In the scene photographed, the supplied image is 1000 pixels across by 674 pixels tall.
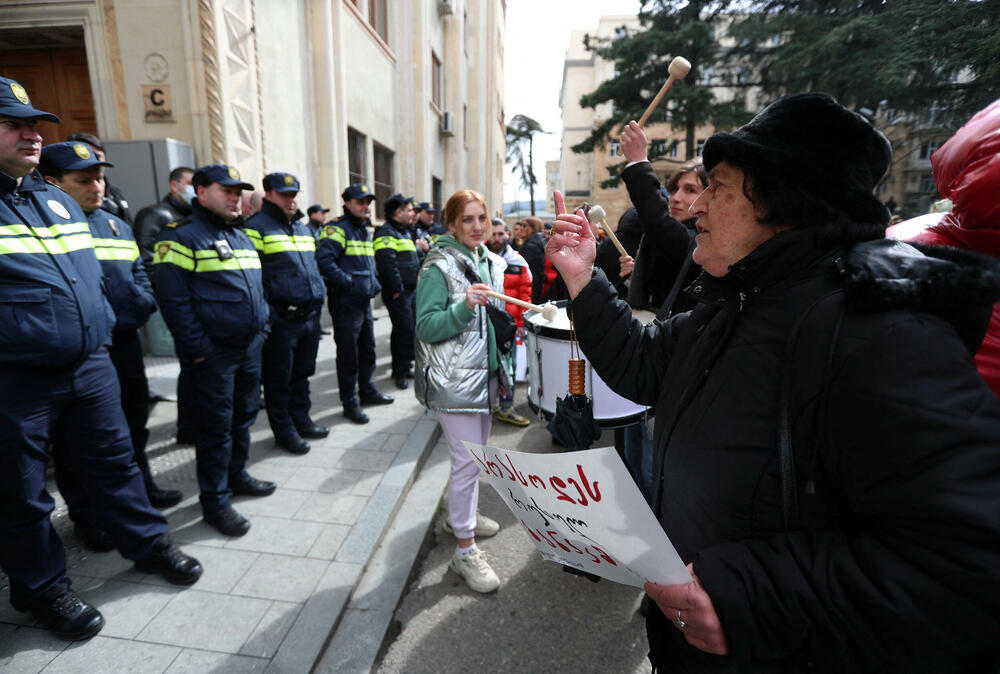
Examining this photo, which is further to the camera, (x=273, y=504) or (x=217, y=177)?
(x=273, y=504)

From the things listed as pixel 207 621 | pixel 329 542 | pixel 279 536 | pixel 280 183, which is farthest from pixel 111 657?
pixel 280 183

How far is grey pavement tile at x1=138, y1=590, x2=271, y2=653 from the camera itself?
2.28m

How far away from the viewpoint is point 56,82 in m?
6.20

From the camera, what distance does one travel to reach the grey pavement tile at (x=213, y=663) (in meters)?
2.13

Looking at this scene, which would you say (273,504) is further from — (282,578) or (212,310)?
(212,310)

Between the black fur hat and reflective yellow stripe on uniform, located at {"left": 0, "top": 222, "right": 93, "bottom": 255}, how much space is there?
262 cm

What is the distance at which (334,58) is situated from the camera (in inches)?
337

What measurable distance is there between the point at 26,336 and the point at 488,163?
25090 millimetres

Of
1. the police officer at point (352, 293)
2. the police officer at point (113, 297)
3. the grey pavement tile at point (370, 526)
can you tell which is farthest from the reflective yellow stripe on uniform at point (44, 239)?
the police officer at point (352, 293)

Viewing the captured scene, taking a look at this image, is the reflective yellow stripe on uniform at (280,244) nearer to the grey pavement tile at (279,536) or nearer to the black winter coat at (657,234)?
the grey pavement tile at (279,536)

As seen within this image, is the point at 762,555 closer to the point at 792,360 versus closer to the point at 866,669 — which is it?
the point at 866,669

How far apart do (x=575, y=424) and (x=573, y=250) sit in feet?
2.75

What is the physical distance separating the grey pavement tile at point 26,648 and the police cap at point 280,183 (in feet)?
9.97

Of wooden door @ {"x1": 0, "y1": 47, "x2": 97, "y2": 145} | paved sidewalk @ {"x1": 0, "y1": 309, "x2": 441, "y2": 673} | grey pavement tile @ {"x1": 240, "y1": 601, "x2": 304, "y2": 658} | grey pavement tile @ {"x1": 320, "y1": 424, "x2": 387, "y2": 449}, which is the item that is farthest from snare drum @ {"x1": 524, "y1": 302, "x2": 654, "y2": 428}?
wooden door @ {"x1": 0, "y1": 47, "x2": 97, "y2": 145}
